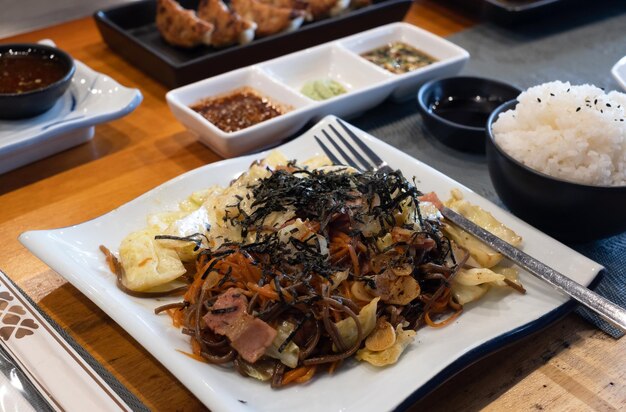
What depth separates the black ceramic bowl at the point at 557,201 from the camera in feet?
6.19

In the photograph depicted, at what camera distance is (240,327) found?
158 centimetres

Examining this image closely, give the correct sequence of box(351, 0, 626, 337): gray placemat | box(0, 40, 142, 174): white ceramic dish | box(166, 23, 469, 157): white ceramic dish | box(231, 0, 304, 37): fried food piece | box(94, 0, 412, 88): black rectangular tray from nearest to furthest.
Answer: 1. box(351, 0, 626, 337): gray placemat
2. box(0, 40, 142, 174): white ceramic dish
3. box(166, 23, 469, 157): white ceramic dish
4. box(94, 0, 412, 88): black rectangular tray
5. box(231, 0, 304, 37): fried food piece

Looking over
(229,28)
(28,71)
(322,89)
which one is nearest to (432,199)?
(322,89)

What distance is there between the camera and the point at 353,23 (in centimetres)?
358

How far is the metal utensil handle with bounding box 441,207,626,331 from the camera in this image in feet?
5.29

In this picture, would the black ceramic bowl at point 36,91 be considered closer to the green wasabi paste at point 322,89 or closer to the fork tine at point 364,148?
the green wasabi paste at point 322,89

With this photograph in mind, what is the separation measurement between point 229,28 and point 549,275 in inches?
85.7

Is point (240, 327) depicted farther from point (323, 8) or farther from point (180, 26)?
point (323, 8)

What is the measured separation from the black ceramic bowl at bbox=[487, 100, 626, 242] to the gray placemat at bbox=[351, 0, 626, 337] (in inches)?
6.6

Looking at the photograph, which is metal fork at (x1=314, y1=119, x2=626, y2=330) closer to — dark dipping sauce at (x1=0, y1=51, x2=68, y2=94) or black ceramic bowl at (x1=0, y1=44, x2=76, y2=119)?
black ceramic bowl at (x1=0, y1=44, x2=76, y2=119)

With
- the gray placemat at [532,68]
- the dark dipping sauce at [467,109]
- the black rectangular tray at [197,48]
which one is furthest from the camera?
the black rectangular tray at [197,48]

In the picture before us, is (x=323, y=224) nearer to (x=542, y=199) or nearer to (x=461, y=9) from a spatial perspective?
(x=542, y=199)

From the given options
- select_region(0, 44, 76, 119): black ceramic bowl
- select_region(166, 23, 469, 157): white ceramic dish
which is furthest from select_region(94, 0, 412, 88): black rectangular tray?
select_region(0, 44, 76, 119): black ceramic bowl

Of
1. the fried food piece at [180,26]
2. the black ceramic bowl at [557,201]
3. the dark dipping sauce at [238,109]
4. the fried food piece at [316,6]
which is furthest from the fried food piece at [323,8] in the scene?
the black ceramic bowl at [557,201]
